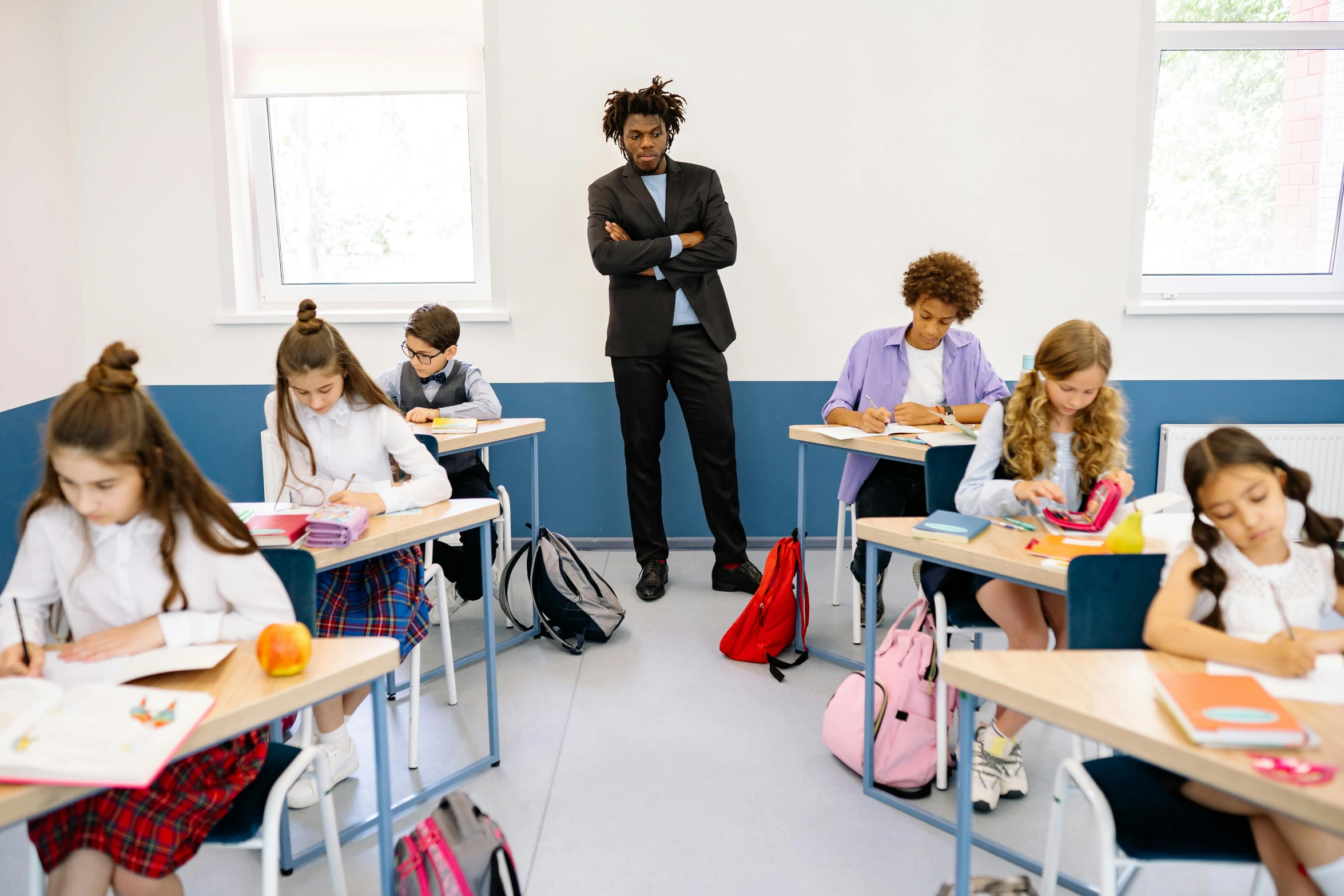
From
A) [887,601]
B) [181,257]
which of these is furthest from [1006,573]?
[181,257]

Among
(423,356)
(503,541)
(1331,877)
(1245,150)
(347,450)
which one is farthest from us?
(1245,150)

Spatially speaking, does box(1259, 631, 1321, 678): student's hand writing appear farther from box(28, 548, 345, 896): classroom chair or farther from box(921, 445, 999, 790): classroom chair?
box(28, 548, 345, 896): classroom chair

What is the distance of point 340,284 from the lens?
4293 millimetres

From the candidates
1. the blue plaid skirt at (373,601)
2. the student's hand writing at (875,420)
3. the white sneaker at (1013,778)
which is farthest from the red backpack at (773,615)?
the blue plaid skirt at (373,601)

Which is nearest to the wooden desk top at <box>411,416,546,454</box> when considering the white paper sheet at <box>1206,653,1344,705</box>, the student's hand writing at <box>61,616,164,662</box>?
the student's hand writing at <box>61,616,164,662</box>

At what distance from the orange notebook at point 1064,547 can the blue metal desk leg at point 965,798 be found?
539mm

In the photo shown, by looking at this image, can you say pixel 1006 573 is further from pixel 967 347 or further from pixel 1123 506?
pixel 967 347

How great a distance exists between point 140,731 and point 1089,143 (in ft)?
13.8

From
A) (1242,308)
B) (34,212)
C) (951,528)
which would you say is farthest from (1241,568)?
(34,212)

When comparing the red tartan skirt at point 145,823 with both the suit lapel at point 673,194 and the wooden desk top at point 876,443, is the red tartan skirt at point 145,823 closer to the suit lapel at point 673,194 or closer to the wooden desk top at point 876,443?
the wooden desk top at point 876,443

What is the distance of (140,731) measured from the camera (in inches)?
42.7

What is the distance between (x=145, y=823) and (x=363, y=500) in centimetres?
89

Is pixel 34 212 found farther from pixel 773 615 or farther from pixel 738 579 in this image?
pixel 773 615

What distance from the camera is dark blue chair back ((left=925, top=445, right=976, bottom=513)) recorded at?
7.64ft
